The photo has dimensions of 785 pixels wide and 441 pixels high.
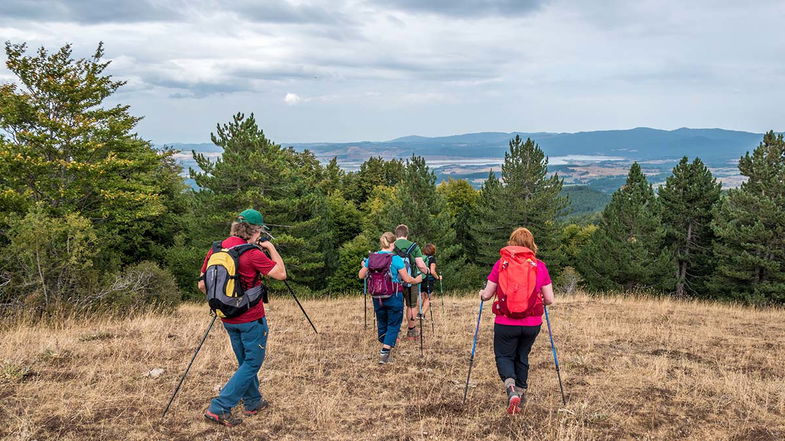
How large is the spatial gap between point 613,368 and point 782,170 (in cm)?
2773

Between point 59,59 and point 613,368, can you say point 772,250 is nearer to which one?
point 613,368

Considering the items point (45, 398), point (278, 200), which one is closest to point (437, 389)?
point (45, 398)

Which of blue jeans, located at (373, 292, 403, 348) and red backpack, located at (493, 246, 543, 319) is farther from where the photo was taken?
blue jeans, located at (373, 292, 403, 348)

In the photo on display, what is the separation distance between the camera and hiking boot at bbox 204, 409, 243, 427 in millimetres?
4695

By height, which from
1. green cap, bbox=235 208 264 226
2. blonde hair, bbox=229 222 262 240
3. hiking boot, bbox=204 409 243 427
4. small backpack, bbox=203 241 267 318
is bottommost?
hiking boot, bbox=204 409 243 427

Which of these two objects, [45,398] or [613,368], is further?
[613,368]

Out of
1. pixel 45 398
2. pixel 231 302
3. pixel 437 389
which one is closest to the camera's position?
pixel 231 302

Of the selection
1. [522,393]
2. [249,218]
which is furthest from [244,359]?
[522,393]

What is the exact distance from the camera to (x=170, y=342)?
7.64 m

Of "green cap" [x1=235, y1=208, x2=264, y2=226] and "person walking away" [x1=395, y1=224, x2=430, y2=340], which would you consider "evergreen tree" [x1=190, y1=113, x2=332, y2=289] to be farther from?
"green cap" [x1=235, y1=208, x2=264, y2=226]

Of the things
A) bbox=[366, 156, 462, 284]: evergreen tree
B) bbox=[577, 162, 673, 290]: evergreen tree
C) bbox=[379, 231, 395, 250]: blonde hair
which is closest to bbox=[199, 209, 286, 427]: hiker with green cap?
bbox=[379, 231, 395, 250]: blonde hair

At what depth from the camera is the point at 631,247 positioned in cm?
3045

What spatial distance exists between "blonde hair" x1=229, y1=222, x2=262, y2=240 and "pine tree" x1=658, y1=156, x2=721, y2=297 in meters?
33.7

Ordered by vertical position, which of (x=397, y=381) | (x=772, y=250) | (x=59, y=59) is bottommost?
(x=772, y=250)
